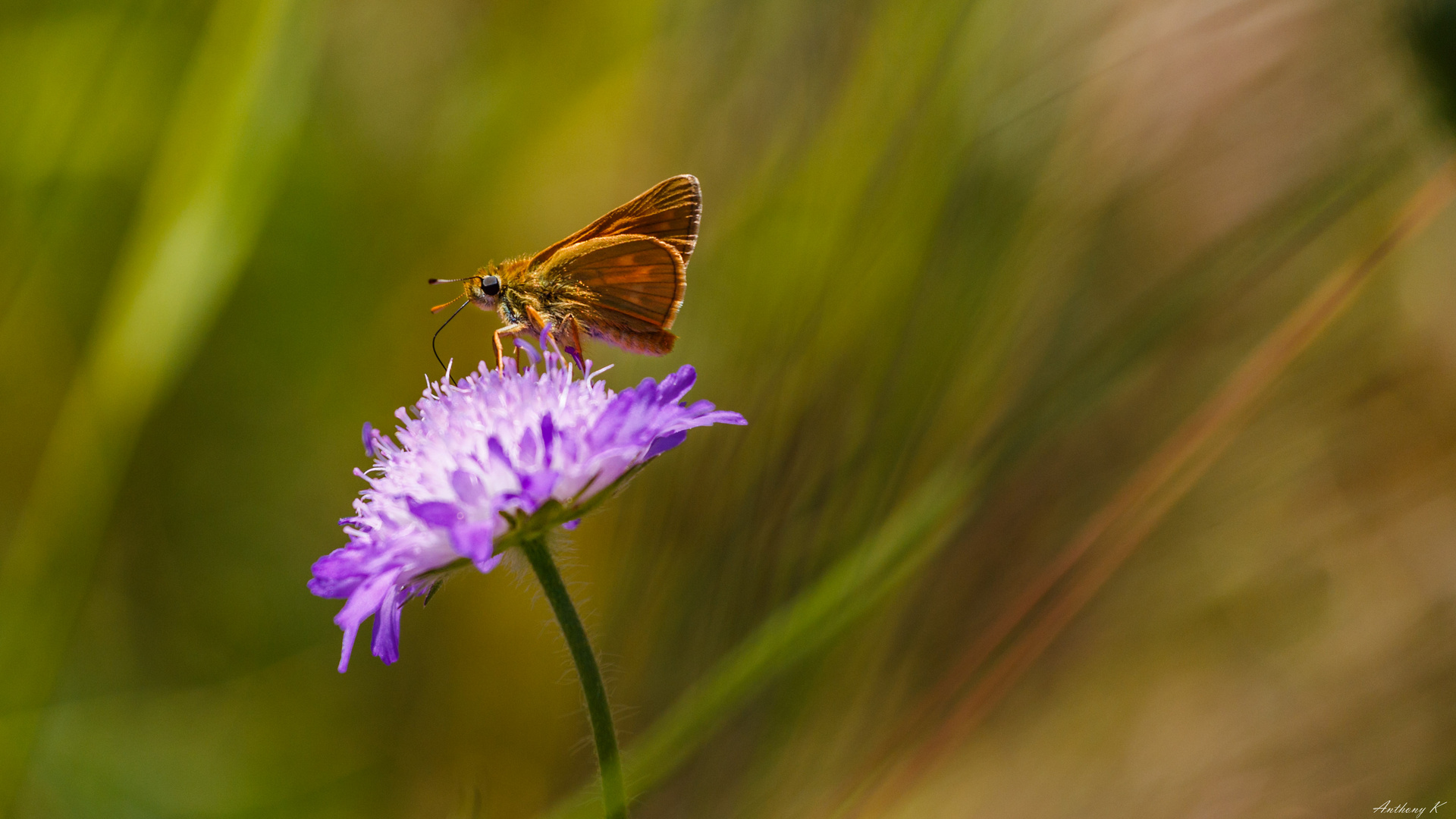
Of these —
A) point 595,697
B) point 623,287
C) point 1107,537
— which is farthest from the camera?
point 623,287

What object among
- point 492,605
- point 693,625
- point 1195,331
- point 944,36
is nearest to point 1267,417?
point 1195,331

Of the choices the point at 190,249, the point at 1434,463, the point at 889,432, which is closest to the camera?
the point at 889,432

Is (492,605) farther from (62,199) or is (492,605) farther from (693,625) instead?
(62,199)

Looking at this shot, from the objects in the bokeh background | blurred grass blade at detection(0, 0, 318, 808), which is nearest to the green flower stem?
the bokeh background

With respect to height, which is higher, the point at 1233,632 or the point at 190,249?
the point at 190,249

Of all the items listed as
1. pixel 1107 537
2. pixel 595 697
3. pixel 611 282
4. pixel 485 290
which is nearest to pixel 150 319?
pixel 485 290

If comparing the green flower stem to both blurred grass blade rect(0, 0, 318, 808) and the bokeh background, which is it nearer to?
the bokeh background

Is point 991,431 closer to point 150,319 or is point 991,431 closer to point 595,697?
point 595,697
